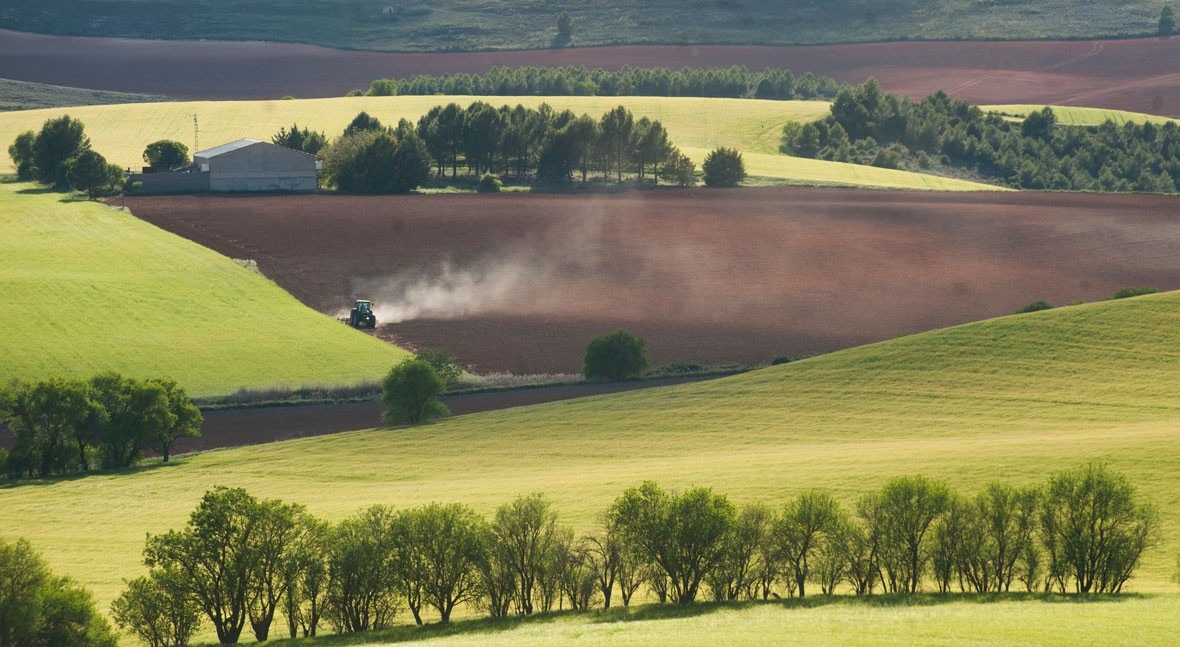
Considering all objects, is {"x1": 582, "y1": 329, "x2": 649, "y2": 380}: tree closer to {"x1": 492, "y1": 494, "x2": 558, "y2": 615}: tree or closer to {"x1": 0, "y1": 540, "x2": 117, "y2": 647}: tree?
{"x1": 492, "y1": 494, "x2": 558, "y2": 615}: tree

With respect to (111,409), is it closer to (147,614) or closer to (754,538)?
(147,614)

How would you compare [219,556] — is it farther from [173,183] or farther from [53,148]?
[53,148]

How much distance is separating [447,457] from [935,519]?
30.0 metres

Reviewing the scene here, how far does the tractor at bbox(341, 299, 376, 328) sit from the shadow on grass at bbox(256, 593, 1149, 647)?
5870cm

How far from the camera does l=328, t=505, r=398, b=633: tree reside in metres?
47.1

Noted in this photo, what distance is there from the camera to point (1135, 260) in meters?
122

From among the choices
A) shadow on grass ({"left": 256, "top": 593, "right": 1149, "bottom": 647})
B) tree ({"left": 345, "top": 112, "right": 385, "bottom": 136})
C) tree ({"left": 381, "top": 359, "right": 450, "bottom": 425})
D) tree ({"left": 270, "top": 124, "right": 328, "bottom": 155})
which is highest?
tree ({"left": 345, "top": 112, "right": 385, "bottom": 136})

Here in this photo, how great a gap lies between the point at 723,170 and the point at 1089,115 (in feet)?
221

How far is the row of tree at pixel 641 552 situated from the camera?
47250mm

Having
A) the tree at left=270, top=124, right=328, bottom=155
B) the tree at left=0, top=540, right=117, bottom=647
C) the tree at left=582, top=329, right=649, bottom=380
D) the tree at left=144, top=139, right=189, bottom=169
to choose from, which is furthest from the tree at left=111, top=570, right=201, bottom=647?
the tree at left=270, top=124, right=328, bottom=155

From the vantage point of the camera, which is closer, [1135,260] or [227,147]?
[1135,260]

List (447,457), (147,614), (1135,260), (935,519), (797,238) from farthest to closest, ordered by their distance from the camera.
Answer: (797,238) → (1135,260) → (447,457) → (935,519) → (147,614)

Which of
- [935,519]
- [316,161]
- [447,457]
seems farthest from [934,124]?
[935,519]

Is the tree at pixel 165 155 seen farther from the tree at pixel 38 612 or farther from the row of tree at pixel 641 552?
the tree at pixel 38 612
